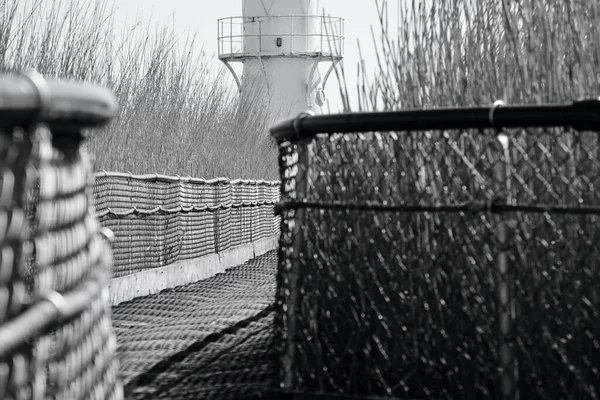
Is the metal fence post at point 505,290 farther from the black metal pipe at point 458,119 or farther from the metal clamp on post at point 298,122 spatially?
the metal clamp on post at point 298,122

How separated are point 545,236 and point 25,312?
119 inches

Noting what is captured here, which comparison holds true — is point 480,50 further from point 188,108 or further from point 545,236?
point 188,108

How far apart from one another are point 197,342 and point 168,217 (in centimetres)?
551

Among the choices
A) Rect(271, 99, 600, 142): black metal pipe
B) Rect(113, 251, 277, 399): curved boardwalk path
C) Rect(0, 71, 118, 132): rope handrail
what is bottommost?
Rect(113, 251, 277, 399): curved boardwalk path

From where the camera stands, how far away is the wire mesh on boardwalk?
16.0ft

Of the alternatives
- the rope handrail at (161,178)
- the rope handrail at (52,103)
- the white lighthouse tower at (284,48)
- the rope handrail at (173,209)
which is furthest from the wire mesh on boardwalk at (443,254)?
the white lighthouse tower at (284,48)

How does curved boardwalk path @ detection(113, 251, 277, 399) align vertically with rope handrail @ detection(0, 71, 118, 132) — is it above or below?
below

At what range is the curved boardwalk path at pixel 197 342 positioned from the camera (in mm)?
6250

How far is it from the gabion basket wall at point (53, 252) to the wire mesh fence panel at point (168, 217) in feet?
24.6

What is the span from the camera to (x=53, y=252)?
2.67m

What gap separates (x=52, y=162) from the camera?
2818 mm

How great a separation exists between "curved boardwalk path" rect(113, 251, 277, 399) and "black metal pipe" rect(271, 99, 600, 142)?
1180 mm

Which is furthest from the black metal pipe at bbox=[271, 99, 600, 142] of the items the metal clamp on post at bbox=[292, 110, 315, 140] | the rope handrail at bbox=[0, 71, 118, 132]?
the rope handrail at bbox=[0, 71, 118, 132]

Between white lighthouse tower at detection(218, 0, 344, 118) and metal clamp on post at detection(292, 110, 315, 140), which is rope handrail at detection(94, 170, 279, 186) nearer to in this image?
metal clamp on post at detection(292, 110, 315, 140)
